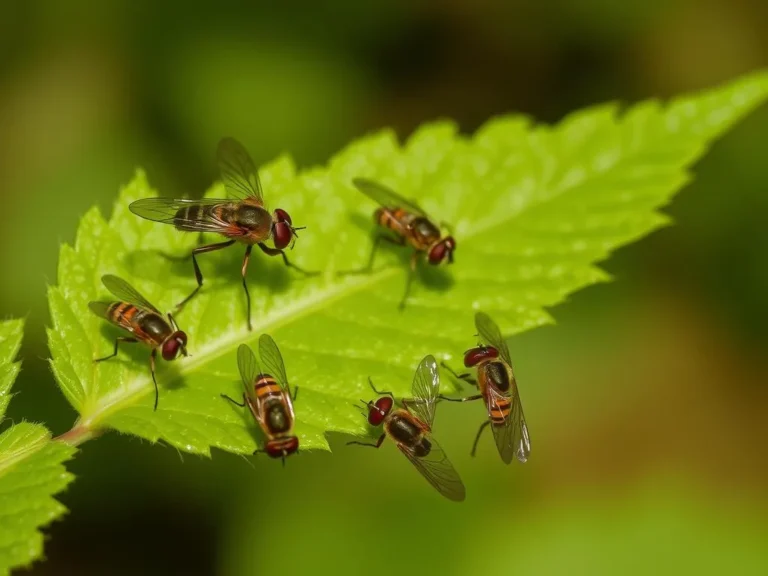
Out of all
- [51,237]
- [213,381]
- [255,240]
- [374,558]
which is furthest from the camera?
[51,237]

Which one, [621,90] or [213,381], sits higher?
[621,90]

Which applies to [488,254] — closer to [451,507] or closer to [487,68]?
[451,507]

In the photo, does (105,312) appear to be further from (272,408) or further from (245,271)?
(272,408)

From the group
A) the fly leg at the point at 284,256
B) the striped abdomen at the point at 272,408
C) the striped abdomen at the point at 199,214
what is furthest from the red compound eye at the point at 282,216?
the striped abdomen at the point at 272,408

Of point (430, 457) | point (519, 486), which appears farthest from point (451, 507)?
point (430, 457)

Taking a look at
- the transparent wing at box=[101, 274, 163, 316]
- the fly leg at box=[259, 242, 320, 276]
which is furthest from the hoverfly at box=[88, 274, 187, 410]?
the fly leg at box=[259, 242, 320, 276]
